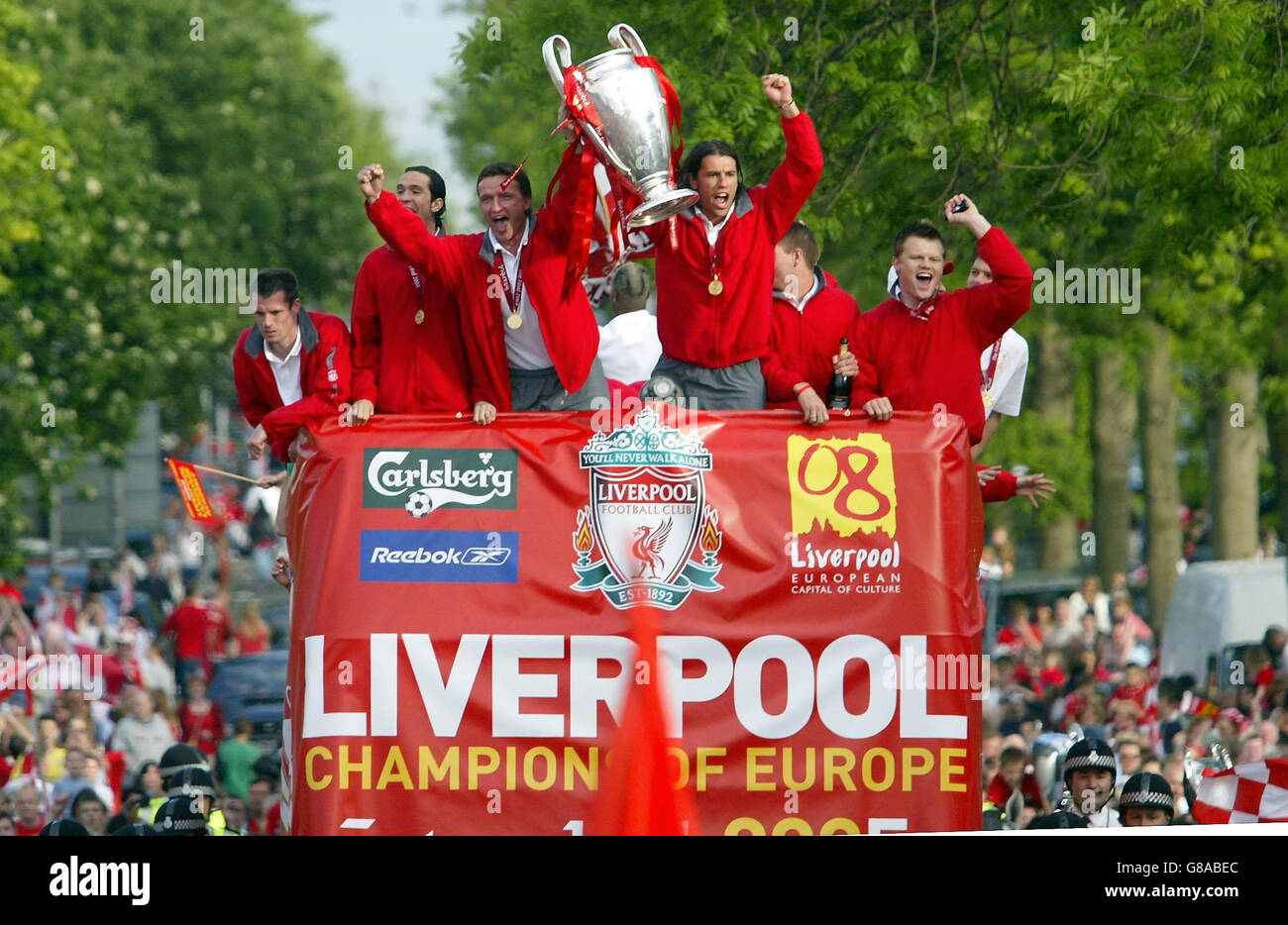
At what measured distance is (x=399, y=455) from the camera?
7840mm

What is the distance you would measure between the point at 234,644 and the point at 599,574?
1802 cm

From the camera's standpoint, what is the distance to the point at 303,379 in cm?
900

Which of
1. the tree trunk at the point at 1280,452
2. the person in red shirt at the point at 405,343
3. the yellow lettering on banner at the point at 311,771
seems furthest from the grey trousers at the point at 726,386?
the tree trunk at the point at 1280,452

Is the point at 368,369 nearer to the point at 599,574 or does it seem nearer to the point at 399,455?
the point at 399,455

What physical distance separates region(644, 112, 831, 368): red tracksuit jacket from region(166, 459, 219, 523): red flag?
6.76ft

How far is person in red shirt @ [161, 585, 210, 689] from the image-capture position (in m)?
22.3

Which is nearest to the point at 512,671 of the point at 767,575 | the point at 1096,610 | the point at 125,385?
the point at 767,575

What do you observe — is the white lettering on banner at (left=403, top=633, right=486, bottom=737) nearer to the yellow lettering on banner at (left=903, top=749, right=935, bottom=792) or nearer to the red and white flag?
the yellow lettering on banner at (left=903, top=749, right=935, bottom=792)

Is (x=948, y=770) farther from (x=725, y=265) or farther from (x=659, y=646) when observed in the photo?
(x=725, y=265)

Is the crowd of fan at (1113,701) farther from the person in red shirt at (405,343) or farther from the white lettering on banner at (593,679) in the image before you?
the person in red shirt at (405,343)

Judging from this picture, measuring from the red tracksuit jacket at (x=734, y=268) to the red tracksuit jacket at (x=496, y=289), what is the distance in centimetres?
35

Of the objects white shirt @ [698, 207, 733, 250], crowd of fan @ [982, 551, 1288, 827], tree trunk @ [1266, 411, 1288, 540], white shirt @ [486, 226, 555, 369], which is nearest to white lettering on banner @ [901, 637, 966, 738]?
white shirt @ [698, 207, 733, 250]

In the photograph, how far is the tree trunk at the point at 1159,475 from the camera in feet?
79.2

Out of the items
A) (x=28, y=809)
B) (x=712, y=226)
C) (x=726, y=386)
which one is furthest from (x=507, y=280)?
(x=28, y=809)
